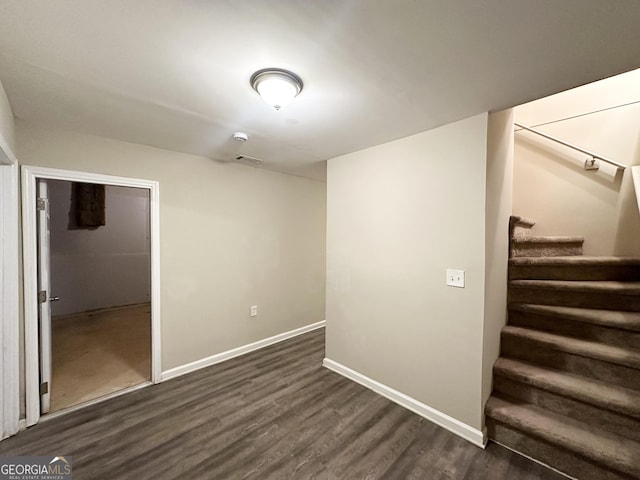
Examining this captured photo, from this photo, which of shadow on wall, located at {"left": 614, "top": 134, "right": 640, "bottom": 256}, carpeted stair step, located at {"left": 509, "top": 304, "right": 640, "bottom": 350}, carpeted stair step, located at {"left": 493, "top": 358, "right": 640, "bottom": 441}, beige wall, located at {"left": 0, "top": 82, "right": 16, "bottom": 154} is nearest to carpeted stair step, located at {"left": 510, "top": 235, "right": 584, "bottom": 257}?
shadow on wall, located at {"left": 614, "top": 134, "right": 640, "bottom": 256}

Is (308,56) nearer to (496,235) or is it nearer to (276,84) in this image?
(276,84)

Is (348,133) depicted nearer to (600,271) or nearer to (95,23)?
(95,23)

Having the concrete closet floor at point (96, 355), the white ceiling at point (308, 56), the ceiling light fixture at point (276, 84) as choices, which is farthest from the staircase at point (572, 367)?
the concrete closet floor at point (96, 355)

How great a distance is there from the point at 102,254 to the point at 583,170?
7.72 metres

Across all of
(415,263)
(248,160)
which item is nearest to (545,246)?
(415,263)

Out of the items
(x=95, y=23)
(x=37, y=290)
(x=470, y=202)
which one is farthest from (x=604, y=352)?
(x=37, y=290)

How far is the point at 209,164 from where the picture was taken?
2.92 meters

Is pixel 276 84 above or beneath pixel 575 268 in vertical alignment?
above

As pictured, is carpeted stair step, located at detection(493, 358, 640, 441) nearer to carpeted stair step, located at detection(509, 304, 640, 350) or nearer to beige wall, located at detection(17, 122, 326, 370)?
carpeted stair step, located at detection(509, 304, 640, 350)

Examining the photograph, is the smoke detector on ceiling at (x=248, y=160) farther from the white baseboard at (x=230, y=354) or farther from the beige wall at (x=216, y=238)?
the white baseboard at (x=230, y=354)

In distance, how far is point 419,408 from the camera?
2.14 m

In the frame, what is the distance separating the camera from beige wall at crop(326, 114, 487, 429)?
1857mm

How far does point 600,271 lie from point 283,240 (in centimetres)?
330

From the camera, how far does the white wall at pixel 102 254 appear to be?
15.4 ft
